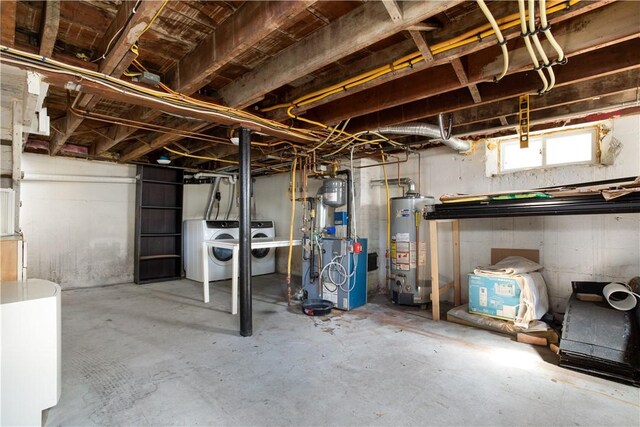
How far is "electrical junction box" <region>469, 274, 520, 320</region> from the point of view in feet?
9.50

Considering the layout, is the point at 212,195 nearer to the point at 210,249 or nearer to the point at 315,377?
the point at 210,249

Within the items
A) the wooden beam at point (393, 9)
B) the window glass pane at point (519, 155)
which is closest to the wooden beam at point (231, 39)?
the wooden beam at point (393, 9)

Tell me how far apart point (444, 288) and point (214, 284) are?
12.1ft

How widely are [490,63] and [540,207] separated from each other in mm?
1442

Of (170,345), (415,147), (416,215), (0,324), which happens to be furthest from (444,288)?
(0,324)

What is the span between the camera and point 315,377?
6.84 feet

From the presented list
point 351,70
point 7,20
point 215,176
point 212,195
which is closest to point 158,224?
point 212,195

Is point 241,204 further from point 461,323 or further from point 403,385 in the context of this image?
point 461,323

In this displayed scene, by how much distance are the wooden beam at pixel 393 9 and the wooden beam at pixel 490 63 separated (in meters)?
0.92

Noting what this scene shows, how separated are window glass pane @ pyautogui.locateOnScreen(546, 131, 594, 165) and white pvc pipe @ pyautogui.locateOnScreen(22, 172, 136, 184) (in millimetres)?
6294

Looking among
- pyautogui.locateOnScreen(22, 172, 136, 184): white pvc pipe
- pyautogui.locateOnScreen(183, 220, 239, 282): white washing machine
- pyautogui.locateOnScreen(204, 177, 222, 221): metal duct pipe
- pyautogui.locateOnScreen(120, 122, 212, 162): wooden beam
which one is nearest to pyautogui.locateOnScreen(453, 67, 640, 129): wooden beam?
pyautogui.locateOnScreen(120, 122, 212, 162): wooden beam

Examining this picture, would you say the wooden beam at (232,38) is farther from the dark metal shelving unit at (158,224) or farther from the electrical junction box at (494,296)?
the dark metal shelving unit at (158,224)

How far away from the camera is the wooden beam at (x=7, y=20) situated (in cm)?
145

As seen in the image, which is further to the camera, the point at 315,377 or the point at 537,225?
the point at 537,225
